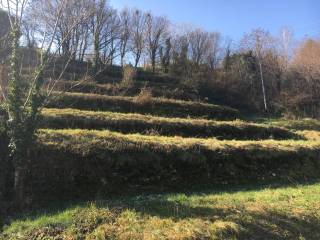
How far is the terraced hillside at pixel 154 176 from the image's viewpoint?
882cm

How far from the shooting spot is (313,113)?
161 ft

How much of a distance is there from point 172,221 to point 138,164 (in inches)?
173

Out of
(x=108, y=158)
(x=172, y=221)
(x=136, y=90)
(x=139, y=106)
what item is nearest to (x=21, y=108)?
(x=108, y=158)

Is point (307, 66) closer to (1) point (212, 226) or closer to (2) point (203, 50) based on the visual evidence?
(2) point (203, 50)

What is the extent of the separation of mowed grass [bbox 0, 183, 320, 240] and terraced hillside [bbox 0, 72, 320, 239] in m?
0.02

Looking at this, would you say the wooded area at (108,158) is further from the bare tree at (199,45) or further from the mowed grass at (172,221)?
the bare tree at (199,45)

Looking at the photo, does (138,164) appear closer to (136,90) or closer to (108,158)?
(108,158)

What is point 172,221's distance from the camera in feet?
29.9

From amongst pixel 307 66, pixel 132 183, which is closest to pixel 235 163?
pixel 132 183

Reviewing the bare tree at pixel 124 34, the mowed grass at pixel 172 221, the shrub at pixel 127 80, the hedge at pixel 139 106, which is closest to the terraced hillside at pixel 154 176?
the mowed grass at pixel 172 221

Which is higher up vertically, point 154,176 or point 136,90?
point 136,90

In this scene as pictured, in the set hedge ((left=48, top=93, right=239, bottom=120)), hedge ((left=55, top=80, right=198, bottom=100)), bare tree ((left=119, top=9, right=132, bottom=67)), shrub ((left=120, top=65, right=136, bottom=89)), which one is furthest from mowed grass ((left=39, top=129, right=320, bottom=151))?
bare tree ((left=119, top=9, right=132, bottom=67))

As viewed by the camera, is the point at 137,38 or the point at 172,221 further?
the point at 137,38

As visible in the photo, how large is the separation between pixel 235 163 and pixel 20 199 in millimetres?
8864
